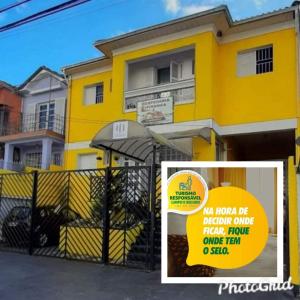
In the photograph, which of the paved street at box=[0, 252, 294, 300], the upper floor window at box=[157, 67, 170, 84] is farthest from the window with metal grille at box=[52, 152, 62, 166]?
the paved street at box=[0, 252, 294, 300]

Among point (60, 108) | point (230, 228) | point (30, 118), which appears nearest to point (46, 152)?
point (60, 108)

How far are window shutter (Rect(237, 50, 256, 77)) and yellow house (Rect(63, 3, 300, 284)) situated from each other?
0.04 metres

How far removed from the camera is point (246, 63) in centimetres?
1351

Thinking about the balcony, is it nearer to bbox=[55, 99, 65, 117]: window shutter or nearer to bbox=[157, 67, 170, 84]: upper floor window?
bbox=[157, 67, 170, 84]: upper floor window

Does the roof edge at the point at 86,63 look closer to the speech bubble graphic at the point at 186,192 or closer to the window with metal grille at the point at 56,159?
the window with metal grille at the point at 56,159

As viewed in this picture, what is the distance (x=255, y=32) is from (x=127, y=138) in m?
6.59

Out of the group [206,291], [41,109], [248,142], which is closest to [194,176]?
[206,291]

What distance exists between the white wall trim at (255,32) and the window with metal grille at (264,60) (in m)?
0.59

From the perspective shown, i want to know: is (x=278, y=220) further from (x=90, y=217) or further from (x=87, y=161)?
(x=87, y=161)

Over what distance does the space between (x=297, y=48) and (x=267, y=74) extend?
1228 millimetres

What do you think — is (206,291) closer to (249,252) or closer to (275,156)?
(249,252)

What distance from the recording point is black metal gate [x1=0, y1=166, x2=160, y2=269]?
8.65 m

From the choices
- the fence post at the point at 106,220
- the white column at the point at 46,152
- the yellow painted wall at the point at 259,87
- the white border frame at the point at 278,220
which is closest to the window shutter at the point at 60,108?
the white column at the point at 46,152

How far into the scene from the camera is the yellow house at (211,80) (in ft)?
41.2
